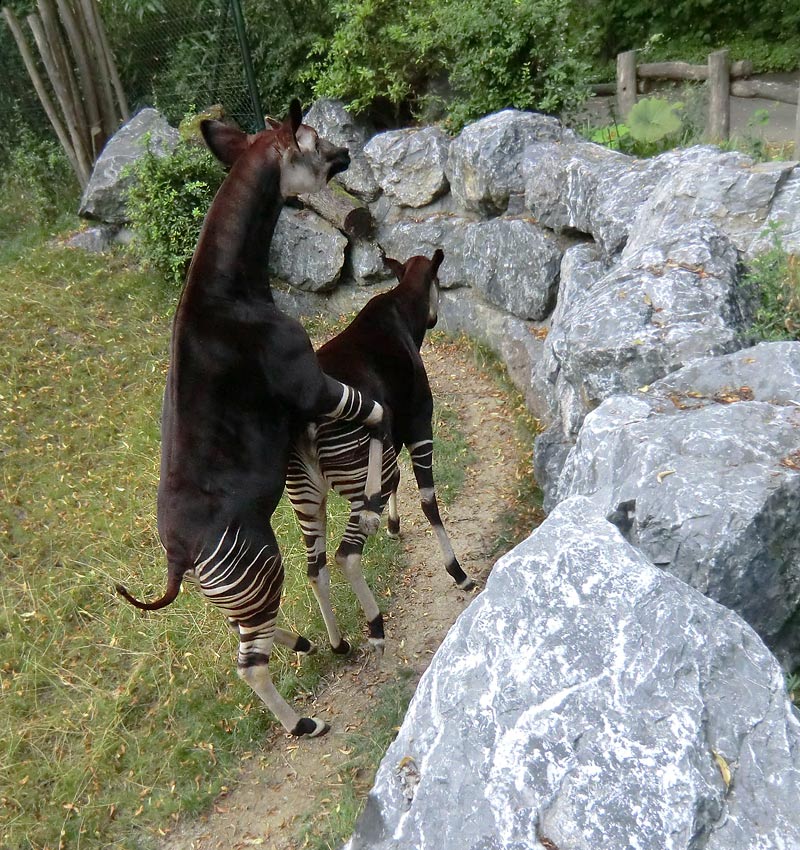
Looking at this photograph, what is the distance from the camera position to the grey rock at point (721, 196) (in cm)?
458

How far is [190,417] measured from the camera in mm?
3039

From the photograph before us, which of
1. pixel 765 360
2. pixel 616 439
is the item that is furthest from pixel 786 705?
pixel 765 360

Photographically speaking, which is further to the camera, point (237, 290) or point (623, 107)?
point (623, 107)

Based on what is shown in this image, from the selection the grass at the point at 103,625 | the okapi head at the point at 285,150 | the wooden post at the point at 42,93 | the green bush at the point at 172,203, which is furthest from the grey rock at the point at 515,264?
the wooden post at the point at 42,93

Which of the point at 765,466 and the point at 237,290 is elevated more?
the point at 237,290

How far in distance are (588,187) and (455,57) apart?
263cm

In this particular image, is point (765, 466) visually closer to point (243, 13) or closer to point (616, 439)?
point (616, 439)

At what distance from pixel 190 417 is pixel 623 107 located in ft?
21.3

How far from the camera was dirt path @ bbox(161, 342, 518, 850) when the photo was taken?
11.5 feet

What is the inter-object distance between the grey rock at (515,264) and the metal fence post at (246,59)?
3.43 meters

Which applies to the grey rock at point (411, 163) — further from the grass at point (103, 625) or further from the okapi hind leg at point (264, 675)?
the okapi hind leg at point (264, 675)

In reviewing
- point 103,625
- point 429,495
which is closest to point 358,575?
point 429,495

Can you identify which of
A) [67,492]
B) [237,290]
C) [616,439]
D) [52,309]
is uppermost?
[237,290]

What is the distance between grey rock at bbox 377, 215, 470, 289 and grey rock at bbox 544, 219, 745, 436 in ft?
11.2
